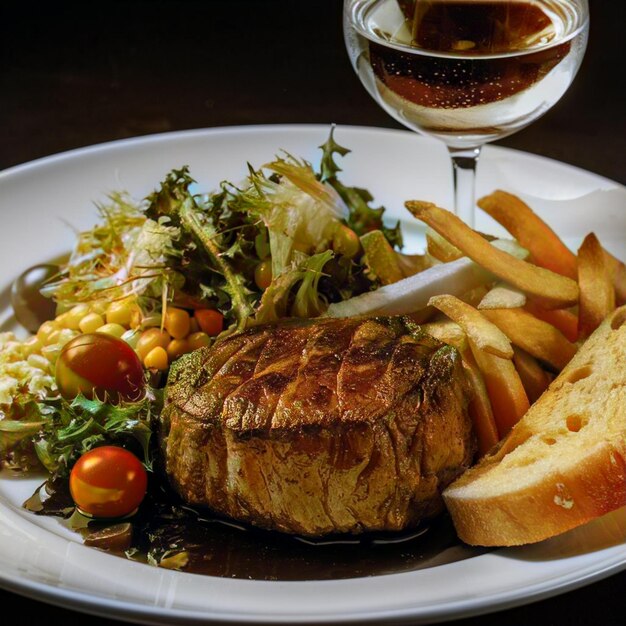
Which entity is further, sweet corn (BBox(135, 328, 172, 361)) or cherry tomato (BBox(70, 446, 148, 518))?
sweet corn (BBox(135, 328, 172, 361))

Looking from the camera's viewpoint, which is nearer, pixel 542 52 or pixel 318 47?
pixel 542 52

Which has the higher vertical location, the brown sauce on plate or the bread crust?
the bread crust

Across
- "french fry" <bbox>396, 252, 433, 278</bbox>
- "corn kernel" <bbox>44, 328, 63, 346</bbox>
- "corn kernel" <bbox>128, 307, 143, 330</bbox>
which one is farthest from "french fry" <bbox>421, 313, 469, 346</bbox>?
"corn kernel" <bbox>44, 328, 63, 346</bbox>

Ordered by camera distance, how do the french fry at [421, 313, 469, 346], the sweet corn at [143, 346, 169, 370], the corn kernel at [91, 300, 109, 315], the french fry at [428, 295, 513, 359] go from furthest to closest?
the corn kernel at [91, 300, 109, 315]
the sweet corn at [143, 346, 169, 370]
the french fry at [421, 313, 469, 346]
the french fry at [428, 295, 513, 359]

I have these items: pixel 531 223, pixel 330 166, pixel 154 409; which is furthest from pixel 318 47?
pixel 154 409

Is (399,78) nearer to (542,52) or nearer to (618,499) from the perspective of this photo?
→ (542,52)

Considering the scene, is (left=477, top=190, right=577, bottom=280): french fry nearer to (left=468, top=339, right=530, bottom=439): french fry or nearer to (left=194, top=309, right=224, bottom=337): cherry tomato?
(left=468, top=339, right=530, bottom=439): french fry
